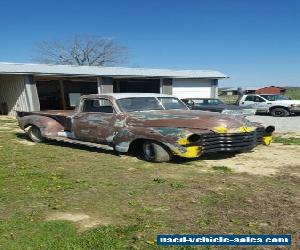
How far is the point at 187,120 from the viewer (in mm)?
7508

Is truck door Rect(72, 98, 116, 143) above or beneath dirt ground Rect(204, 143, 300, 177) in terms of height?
above

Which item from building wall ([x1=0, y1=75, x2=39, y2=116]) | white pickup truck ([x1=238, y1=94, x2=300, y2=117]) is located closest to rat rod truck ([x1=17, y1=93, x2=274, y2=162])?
building wall ([x1=0, y1=75, x2=39, y2=116])

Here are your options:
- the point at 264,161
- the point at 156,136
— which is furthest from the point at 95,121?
the point at 264,161

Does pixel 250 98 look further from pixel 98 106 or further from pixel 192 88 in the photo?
pixel 98 106

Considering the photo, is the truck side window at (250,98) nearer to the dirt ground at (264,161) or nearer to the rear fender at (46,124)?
the dirt ground at (264,161)

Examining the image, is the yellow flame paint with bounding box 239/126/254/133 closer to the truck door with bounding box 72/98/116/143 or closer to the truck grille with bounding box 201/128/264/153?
the truck grille with bounding box 201/128/264/153

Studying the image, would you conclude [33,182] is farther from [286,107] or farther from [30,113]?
[286,107]

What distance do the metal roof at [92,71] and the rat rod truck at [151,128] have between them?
10.9m

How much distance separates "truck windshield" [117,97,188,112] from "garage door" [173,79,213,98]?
19026 mm

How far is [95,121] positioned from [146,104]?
4.29 ft

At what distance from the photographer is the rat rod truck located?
23.7 ft

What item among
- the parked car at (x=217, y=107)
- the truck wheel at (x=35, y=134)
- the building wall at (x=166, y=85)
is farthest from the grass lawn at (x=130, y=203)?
the building wall at (x=166, y=85)

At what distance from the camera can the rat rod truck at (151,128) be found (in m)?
7.22

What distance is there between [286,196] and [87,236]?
9.96 ft
